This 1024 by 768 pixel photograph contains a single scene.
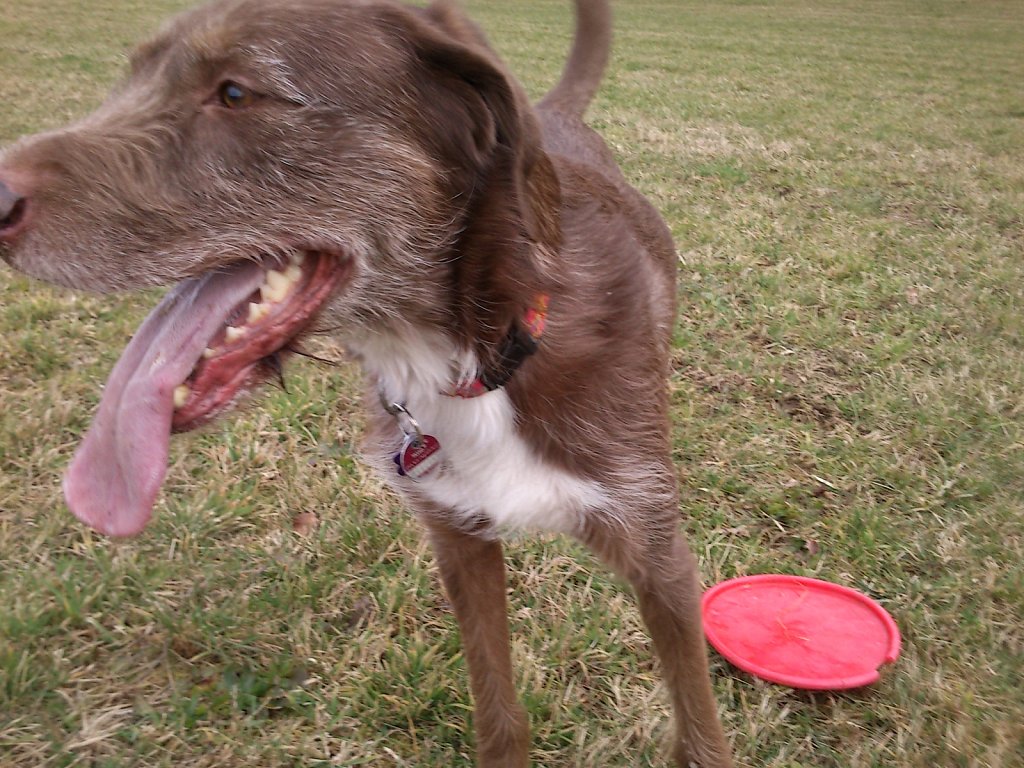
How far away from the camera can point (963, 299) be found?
5.05m

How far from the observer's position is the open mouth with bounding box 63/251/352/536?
A: 171 cm

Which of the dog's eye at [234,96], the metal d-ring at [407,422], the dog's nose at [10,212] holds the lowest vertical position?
the metal d-ring at [407,422]

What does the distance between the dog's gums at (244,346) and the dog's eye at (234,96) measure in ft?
1.03


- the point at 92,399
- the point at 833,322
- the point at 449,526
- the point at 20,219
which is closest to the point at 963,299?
the point at 833,322

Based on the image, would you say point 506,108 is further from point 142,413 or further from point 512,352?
point 142,413

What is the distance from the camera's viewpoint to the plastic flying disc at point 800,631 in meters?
2.61

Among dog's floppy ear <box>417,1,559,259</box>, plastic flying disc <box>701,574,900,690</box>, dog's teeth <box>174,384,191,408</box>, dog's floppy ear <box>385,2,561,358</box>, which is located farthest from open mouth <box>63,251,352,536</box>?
plastic flying disc <box>701,574,900,690</box>

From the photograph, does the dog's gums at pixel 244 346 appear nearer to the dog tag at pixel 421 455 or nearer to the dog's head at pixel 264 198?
the dog's head at pixel 264 198

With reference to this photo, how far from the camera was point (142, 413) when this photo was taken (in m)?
1.70

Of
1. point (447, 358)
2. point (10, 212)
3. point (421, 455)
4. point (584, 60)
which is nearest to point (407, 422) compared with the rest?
point (421, 455)

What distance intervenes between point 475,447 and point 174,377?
695 millimetres

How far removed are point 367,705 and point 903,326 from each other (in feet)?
11.5

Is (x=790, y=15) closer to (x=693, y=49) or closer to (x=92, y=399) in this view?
(x=693, y=49)

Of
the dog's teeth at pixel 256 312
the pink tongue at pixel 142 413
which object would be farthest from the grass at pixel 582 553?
the dog's teeth at pixel 256 312
